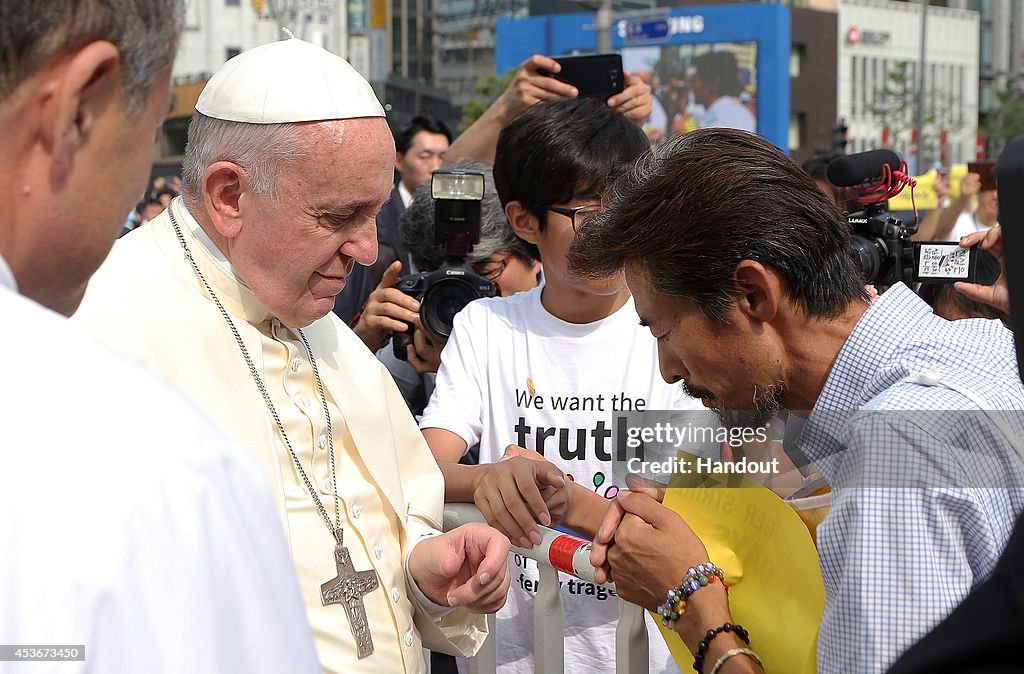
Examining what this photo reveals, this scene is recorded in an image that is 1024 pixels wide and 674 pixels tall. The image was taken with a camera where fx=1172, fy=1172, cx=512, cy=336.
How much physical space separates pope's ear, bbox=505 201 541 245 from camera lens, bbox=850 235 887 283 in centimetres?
83

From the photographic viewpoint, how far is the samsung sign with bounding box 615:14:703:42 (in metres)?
25.0

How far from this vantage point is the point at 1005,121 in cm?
4275

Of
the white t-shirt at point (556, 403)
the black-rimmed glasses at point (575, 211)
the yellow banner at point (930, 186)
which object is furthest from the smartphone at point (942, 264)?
the yellow banner at point (930, 186)

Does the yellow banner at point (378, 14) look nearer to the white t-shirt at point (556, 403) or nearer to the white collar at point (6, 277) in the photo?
the white t-shirt at point (556, 403)

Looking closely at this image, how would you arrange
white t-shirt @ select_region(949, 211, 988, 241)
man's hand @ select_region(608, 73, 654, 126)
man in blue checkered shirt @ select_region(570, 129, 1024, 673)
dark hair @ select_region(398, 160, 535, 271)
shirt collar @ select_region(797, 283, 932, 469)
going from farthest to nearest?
white t-shirt @ select_region(949, 211, 988, 241) → dark hair @ select_region(398, 160, 535, 271) → man's hand @ select_region(608, 73, 654, 126) → shirt collar @ select_region(797, 283, 932, 469) → man in blue checkered shirt @ select_region(570, 129, 1024, 673)

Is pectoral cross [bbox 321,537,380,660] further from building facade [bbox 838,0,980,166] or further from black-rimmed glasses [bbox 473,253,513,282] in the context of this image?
building facade [bbox 838,0,980,166]

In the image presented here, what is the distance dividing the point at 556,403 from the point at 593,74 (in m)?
1.33

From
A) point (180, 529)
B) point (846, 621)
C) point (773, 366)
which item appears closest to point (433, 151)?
point (773, 366)

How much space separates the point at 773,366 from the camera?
2.03 m

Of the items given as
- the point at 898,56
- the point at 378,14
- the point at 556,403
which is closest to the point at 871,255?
the point at 556,403

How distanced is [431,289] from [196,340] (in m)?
1.09

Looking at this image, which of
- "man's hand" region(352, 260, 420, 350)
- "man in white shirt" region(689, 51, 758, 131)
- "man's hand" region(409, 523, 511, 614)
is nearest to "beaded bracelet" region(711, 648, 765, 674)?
"man's hand" region(409, 523, 511, 614)

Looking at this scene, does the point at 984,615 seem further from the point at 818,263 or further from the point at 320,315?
the point at 320,315

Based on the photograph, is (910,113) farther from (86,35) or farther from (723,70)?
(86,35)
